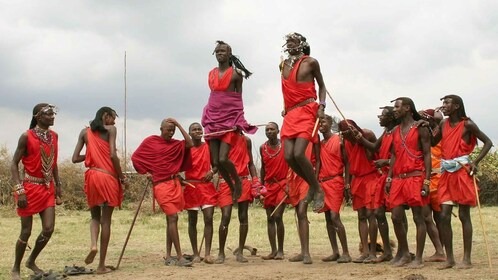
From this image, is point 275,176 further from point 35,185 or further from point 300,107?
point 35,185

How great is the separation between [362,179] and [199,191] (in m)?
2.72

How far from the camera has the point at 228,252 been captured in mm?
13484

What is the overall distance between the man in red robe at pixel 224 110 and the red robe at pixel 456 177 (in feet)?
10.6

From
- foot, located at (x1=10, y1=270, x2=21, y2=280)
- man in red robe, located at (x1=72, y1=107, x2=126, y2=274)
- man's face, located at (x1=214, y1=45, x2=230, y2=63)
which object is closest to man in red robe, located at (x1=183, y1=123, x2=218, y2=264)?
man's face, located at (x1=214, y1=45, x2=230, y2=63)

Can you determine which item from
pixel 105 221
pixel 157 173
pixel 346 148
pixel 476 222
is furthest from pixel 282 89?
pixel 476 222

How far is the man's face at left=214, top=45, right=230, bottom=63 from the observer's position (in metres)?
10.9

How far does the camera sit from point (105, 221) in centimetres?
1012

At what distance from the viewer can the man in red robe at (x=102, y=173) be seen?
10.1 meters

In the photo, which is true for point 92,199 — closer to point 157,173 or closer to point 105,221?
point 105,221

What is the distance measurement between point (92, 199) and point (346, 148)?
4.06m

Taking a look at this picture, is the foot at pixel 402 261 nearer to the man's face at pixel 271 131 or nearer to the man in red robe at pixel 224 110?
the man in red robe at pixel 224 110

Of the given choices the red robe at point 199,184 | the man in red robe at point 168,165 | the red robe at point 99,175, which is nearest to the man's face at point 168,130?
the man in red robe at point 168,165

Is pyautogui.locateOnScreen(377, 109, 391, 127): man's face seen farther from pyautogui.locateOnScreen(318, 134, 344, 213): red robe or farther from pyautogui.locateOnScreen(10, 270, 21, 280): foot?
pyautogui.locateOnScreen(10, 270, 21, 280): foot

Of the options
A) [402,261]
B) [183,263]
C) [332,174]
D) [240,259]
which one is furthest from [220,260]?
[402,261]
